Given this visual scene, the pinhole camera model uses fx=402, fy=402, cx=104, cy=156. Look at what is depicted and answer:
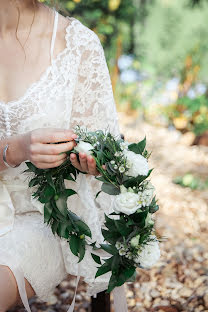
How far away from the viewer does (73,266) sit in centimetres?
161

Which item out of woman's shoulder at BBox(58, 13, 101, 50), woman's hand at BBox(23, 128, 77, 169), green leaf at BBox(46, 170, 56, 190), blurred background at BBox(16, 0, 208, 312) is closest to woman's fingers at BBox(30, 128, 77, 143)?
woman's hand at BBox(23, 128, 77, 169)

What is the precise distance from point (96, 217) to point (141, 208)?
1.55 ft

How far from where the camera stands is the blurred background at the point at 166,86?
12.6 feet

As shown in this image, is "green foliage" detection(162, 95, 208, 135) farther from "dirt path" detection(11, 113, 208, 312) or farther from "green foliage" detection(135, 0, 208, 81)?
"dirt path" detection(11, 113, 208, 312)

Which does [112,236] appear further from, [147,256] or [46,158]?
[46,158]

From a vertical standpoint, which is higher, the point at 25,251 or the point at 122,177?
the point at 122,177

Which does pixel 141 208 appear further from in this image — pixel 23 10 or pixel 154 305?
pixel 154 305

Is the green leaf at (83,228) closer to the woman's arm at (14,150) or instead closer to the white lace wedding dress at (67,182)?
Answer: the white lace wedding dress at (67,182)

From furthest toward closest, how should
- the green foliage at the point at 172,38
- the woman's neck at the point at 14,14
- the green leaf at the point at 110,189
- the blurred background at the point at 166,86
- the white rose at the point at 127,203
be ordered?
the green foliage at the point at 172,38, the blurred background at the point at 166,86, the woman's neck at the point at 14,14, the green leaf at the point at 110,189, the white rose at the point at 127,203

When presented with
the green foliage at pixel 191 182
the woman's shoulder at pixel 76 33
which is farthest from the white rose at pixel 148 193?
the green foliage at pixel 191 182

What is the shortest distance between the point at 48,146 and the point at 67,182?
1.43 ft

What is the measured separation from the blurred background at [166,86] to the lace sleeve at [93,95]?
1.72 m

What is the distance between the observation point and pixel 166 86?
227 inches

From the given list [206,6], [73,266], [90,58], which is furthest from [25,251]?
[206,6]
